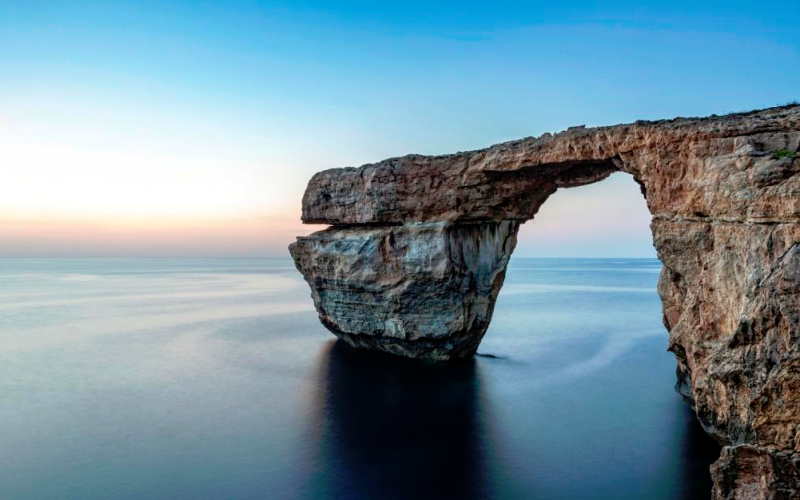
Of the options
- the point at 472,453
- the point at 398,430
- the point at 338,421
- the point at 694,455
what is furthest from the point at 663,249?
the point at 338,421

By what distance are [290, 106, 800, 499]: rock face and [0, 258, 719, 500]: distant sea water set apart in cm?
200

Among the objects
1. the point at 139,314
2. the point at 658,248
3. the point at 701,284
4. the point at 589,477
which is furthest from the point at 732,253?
the point at 139,314

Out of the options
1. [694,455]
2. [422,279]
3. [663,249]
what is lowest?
[694,455]

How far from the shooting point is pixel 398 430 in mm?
13750

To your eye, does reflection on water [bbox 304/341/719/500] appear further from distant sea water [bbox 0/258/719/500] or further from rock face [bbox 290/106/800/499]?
rock face [bbox 290/106/800/499]

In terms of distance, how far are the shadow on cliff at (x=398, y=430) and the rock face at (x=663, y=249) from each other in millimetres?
1786

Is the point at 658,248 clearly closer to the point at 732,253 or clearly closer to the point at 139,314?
the point at 732,253

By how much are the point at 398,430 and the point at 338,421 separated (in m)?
2.03

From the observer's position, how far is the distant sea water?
10938mm

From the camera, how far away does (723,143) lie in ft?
32.7

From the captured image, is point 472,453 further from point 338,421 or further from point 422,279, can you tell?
point 422,279

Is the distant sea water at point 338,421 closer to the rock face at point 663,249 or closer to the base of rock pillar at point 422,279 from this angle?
the base of rock pillar at point 422,279

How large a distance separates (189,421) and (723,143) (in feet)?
52.2

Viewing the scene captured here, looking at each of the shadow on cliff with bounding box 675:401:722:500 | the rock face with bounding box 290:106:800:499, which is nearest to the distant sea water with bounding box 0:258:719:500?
the shadow on cliff with bounding box 675:401:722:500
